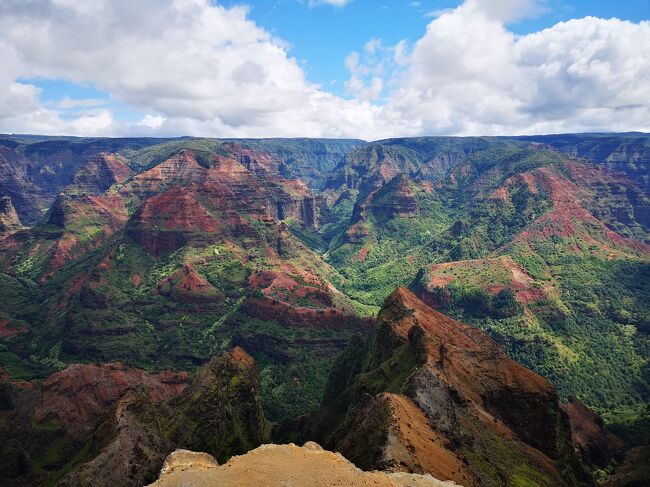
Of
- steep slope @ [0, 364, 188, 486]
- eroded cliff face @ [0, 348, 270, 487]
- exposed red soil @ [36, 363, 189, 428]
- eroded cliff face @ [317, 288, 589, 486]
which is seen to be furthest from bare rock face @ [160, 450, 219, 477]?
exposed red soil @ [36, 363, 189, 428]

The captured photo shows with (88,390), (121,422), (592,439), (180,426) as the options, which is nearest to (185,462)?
(121,422)

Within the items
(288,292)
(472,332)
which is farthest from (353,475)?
(288,292)

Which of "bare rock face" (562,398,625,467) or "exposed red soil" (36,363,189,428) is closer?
"exposed red soil" (36,363,189,428)

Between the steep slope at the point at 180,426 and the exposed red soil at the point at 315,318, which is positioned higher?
the steep slope at the point at 180,426

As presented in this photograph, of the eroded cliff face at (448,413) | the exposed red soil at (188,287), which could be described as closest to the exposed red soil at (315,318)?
the exposed red soil at (188,287)

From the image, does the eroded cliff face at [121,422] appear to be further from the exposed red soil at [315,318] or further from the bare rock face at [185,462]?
the exposed red soil at [315,318]

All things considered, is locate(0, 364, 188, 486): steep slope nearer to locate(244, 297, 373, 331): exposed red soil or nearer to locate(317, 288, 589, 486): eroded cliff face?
locate(244, 297, 373, 331): exposed red soil
